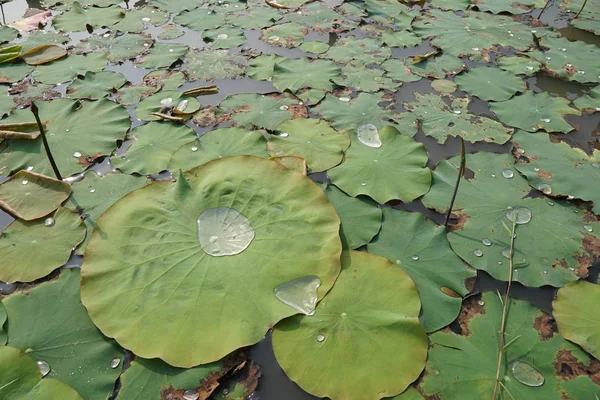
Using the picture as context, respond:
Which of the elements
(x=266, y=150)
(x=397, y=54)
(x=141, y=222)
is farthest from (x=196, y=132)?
(x=397, y=54)

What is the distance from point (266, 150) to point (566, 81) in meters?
3.00

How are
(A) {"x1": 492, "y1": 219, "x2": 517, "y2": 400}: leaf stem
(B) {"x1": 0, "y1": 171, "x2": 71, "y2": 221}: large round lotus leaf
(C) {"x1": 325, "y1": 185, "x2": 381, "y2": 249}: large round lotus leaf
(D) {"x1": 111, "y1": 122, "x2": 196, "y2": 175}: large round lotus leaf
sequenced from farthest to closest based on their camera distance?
(D) {"x1": 111, "y1": 122, "x2": 196, "y2": 175}: large round lotus leaf
(B) {"x1": 0, "y1": 171, "x2": 71, "y2": 221}: large round lotus leaf
(C) {"x1": 325, "y1": 185, "x2": 381, "y2": 249}: large round lotus leaf
(A) {"x1": 492, "y1": 219, "x2": 517, "y2": 400}: leaf stem

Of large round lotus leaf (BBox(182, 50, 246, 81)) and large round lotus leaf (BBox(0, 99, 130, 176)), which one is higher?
large round lotus leaf (BBox(182, 50, 246, 81))

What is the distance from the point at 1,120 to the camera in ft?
11.1

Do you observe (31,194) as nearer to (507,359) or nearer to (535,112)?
(507,359)

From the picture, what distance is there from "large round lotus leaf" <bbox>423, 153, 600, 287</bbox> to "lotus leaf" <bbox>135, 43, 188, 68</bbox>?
2752 millimetres

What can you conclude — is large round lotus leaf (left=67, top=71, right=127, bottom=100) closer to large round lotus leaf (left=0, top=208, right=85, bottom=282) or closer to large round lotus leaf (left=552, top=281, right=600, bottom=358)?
large round lotus leaf (left=0, top=208, right=85, bottom=282)

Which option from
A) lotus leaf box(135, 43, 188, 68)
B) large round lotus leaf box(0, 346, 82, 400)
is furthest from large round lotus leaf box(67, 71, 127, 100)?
large round lotus leaf box(0, 346, 82, 400)

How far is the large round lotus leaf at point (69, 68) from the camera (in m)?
3.86

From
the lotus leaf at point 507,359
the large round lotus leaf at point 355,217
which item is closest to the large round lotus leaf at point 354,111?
the large round lotus leaf at point 355,217

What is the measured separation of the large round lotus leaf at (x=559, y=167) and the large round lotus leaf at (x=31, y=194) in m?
3.17

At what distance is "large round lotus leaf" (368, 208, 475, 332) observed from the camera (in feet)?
7.19

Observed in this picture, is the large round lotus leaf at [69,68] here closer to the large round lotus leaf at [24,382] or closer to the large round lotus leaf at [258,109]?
the large round lotus leaf at [258,109]

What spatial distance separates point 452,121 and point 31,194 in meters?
3.15
